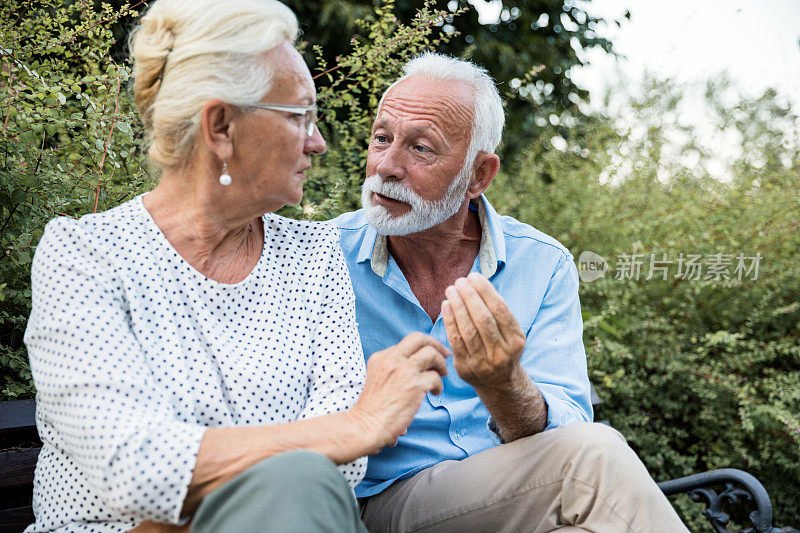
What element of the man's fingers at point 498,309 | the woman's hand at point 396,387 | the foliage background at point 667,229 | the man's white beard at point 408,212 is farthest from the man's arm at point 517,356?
the foliage background at point 667,229

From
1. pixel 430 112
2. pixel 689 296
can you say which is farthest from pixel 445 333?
pixel 689 296

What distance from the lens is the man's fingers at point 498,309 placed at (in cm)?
182

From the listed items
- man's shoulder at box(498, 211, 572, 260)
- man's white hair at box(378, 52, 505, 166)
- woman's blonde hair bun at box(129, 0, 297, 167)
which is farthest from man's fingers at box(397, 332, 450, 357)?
man's white hair at box(378, 52, 505, 166)

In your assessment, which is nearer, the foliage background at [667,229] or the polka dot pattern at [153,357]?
the polka dot pattern at [153,357]

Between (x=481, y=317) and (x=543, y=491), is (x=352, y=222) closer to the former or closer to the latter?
(x=481, y=317)

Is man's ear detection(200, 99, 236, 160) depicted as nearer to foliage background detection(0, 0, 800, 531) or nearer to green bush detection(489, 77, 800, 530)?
foliage background detection(0, 0, 800, 531)

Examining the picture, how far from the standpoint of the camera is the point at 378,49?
2947 mm

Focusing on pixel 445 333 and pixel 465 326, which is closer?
pixel 465 326

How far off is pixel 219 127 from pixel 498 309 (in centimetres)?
82

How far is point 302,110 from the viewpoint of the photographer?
1.85 metres

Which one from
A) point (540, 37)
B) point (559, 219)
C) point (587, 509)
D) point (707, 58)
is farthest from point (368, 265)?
point (540, 37)

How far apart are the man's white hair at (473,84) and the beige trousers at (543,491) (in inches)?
44.5

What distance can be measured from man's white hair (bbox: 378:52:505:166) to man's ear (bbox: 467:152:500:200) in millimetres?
34

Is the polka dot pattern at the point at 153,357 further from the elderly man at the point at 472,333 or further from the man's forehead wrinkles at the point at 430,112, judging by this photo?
the man's forehead wrinkles at the point at 430,112
